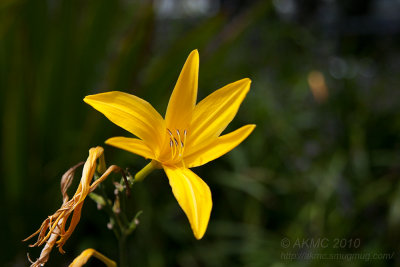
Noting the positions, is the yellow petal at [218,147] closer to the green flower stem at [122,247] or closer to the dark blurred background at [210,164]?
the green flower stem at [122,247]

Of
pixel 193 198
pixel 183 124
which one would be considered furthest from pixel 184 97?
pixel 193 198

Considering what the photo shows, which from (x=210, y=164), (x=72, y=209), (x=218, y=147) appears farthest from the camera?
(x=210, y=164)

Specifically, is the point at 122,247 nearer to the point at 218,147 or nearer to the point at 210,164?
the point at 218,147

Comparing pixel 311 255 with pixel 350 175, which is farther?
pixel 350 175

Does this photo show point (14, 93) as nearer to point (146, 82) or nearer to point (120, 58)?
point (120, 58)

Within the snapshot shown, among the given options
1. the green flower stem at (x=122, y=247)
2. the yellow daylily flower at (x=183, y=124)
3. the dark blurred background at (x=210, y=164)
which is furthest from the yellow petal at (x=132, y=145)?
the dark blurred background at (x=210, y=164)

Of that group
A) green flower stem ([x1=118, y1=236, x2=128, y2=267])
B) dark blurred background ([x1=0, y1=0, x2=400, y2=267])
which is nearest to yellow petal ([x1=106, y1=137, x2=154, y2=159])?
green flower stem ([x1=118, y1=236, x2=128, y2=267])

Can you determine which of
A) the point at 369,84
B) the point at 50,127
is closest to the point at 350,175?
the point at 369,84
